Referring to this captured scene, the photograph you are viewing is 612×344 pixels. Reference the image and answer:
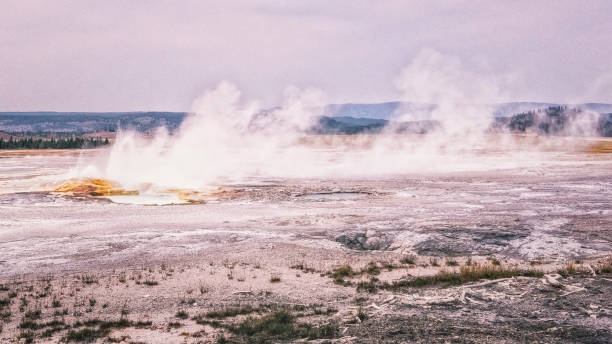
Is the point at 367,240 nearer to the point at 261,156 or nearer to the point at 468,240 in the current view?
the point at 468,240

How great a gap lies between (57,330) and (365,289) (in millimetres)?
6752

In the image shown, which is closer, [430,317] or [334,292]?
[430,317]

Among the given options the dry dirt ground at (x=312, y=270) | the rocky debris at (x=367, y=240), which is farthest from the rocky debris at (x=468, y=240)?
the rocky debris at (x=367, y=240)

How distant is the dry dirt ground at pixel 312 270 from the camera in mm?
8773

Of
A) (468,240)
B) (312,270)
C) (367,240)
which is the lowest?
(312,270)

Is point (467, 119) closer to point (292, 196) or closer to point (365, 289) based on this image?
point (292, 196)

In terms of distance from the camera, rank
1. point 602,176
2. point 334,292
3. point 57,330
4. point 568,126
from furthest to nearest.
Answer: point 568,126
point 602,176
point 334,292
point 57,330

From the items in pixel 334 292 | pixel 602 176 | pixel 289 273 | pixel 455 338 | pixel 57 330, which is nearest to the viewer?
pixel 455 338

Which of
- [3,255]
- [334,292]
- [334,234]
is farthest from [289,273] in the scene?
[3,255]

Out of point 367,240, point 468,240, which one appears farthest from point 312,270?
point 468,240

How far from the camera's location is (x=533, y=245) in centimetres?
1612

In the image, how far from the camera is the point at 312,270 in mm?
13414

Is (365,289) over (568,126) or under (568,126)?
under

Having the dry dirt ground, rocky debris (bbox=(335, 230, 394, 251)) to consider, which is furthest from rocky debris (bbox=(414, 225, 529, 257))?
Answer: rocky debris (bbox=(335, 230, 394, 251))
